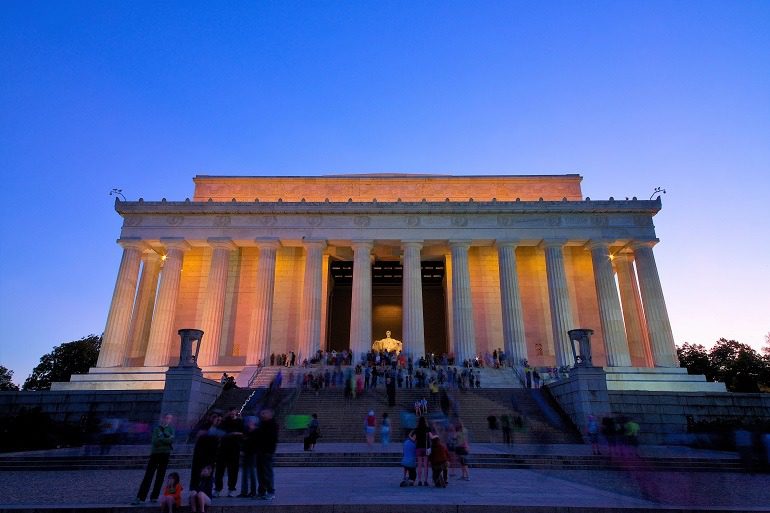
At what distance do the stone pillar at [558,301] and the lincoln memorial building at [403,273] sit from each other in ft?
0.33

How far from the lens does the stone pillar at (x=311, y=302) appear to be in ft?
115

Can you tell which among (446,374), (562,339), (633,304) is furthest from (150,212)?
(633,304)

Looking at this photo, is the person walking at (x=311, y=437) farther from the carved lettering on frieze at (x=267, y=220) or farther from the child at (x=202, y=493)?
the carved lettering on frieze at (x=267, y=220)

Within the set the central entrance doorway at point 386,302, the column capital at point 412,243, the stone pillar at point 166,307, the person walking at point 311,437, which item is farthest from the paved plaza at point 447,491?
the central entrance doorway at point 386,302

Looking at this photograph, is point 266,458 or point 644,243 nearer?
point 266,458

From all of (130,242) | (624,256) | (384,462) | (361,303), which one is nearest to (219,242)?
(130,242)

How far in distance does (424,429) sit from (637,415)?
1524 centimetres

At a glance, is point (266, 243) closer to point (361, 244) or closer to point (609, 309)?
point (361, 244)

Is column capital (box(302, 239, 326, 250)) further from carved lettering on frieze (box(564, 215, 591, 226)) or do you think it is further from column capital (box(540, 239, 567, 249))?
carved lettering on frieze (box(564, 215, 591, 226))

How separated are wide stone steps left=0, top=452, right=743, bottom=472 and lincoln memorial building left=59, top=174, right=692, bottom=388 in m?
17.9

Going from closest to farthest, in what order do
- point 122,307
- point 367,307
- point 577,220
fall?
point 122,307, point 367,307, point 577,220

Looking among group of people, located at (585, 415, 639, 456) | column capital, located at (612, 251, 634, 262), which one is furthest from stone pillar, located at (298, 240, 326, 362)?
column capital, located at (612, 251, 634, 262)

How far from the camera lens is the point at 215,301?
3606 cm

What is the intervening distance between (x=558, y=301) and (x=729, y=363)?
104 ft
